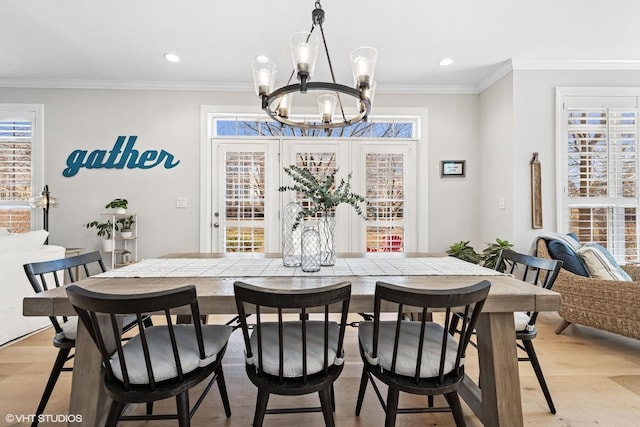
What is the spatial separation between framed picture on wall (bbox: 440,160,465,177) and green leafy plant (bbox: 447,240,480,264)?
869 mm

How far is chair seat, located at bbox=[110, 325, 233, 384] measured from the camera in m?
1.14

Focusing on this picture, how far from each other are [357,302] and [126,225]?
3.48m

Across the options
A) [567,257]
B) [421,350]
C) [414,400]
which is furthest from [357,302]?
[567,257]

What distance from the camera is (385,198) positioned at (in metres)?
4.00

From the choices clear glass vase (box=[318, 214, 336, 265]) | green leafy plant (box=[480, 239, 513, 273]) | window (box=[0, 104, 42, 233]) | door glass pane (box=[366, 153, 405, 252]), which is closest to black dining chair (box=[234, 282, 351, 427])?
clear glass vase (box=[318, 214, 336, 265])

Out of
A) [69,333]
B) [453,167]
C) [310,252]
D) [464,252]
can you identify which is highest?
[453,167]

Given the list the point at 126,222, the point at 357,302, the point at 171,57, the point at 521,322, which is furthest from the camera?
the point at 126,222

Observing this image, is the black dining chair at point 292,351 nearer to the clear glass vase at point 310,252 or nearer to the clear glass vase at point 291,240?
the clear glass vase at point 310,252

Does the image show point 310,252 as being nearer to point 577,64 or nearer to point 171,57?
point 171,57

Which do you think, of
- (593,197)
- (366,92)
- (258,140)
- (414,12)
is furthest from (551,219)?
(258,140)

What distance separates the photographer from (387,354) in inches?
49.1

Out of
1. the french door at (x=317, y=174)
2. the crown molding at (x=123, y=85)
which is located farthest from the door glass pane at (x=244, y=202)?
the crown molding at (x=123, y=85)

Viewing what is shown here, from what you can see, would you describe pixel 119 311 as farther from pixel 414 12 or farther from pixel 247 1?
pixel 414 12

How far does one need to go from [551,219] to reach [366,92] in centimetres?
286
